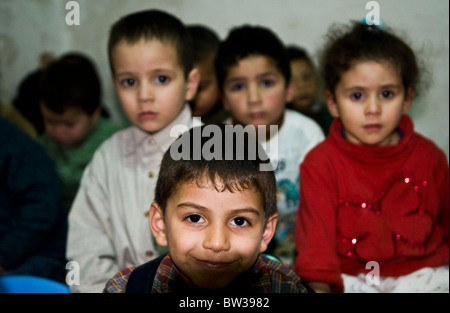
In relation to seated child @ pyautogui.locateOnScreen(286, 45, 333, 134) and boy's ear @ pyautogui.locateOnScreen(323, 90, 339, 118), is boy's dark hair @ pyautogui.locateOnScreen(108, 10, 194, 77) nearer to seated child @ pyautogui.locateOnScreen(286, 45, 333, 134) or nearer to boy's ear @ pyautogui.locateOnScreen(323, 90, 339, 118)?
boy's ear @ pyautogui.locateOnScreen(323, 90, 339, 118)

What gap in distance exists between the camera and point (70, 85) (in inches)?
72.3

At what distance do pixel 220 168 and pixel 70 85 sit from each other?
1.18 meters

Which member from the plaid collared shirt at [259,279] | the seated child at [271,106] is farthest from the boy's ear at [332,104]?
the plaid collared shirt at [259,279]

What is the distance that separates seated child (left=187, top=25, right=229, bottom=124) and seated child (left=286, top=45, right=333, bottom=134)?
0.28 metres

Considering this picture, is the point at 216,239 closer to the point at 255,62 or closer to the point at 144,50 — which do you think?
the point at 144,50

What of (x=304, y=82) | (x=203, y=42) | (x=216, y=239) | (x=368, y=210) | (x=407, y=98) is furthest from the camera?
(x=304, y=82)

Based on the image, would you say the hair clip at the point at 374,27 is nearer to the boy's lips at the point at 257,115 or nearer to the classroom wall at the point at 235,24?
the classroom wall at the point at 235,24

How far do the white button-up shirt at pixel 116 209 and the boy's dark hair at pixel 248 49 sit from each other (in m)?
0.30

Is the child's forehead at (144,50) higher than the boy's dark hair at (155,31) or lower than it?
lower

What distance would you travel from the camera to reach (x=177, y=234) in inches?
33.3

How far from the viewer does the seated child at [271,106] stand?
1.42 meters

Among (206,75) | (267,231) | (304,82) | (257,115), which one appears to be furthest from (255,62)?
(267,231)

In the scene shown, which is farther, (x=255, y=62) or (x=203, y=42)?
(x=203, y=42)
